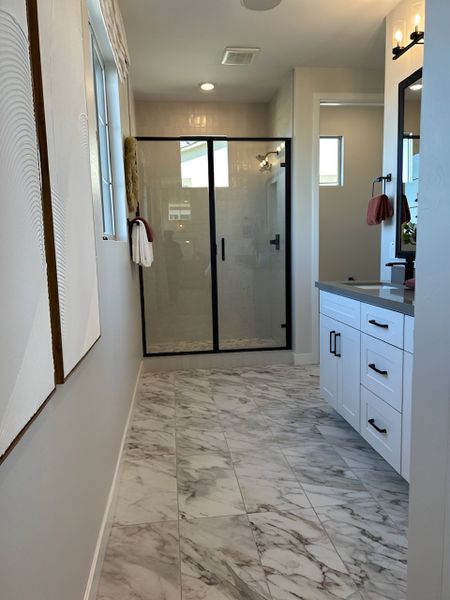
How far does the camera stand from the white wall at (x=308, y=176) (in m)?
3.63

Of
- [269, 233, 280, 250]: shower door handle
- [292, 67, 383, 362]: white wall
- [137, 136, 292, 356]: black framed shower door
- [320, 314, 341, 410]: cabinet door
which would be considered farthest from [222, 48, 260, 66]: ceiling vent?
[320, 314, 341, 410]: cabinet door

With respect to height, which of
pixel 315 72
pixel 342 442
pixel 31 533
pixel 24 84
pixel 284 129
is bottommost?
pixel 342 442

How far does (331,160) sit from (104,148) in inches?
123

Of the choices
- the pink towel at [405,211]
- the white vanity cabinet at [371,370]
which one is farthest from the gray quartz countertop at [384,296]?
the pink towel at [405,211]

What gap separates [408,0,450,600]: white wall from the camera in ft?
2.65

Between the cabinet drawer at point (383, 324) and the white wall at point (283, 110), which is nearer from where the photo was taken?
the cabinet drawer at point (383, 324)

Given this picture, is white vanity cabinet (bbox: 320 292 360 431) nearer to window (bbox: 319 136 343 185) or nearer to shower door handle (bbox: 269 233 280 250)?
shower door handle (bbox: 269 233 280 250)

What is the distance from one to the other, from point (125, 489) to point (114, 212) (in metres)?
1.68

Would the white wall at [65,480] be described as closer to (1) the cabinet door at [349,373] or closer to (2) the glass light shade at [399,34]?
(1) the cabinet door at [349,373]

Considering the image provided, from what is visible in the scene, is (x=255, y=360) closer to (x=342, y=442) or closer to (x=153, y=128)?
(x=342, y=442)

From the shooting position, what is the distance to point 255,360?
4031 millimetres

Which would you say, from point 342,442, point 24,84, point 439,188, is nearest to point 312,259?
point 342,442

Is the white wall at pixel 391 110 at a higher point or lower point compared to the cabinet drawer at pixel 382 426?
higher

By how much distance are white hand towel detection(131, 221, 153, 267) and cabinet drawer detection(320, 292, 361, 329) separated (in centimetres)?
132
